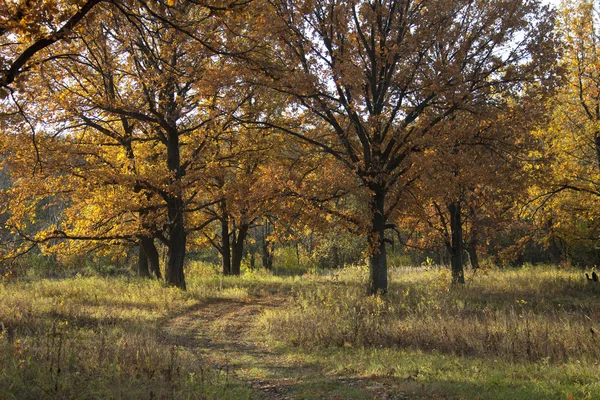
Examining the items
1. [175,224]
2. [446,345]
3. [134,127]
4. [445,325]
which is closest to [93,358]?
[446,345]

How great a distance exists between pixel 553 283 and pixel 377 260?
810 centimetres

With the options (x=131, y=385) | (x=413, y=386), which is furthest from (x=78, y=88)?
(x=413, y=386)

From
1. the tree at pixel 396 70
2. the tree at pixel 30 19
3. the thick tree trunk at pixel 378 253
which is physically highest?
the tree at pixel 396 70

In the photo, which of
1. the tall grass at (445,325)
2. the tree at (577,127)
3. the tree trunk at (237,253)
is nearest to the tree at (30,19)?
the tall grass at (445,325)

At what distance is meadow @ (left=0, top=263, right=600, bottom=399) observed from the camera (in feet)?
17.5

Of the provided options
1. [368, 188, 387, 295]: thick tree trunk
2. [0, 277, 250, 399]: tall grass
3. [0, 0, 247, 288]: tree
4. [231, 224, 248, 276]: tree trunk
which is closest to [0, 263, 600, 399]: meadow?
[0, 277, 250, 399]: tall grass

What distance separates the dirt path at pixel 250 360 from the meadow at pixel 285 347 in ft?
0.09

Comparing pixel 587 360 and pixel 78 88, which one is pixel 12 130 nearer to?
pixel 78 88

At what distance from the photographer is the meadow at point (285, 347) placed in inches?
210

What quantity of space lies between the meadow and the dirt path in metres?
0.03

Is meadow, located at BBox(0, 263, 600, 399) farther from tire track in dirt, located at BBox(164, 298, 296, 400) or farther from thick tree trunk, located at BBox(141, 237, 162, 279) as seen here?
thick tree trunk, located at BBox(141, 237, 162, 279)

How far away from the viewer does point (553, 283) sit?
17344 millimetres

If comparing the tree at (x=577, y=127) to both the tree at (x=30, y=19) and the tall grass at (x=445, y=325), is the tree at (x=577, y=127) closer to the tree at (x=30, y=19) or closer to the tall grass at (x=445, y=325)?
the tall grass at (x=445, y=325)

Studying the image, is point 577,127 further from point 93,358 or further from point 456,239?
point 93,358
